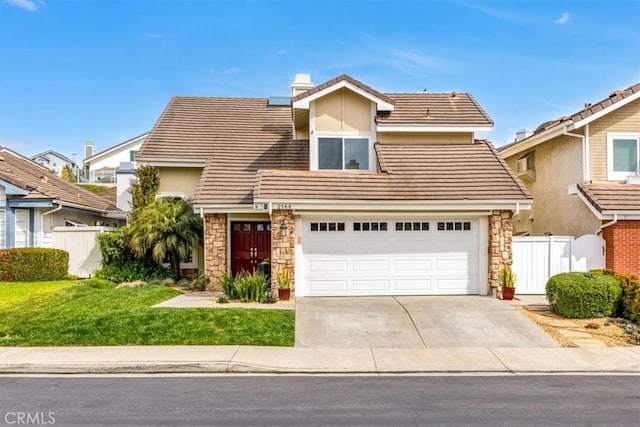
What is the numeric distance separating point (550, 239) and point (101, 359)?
40.2 ft

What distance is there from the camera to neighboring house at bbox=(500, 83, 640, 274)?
14445 millimetres

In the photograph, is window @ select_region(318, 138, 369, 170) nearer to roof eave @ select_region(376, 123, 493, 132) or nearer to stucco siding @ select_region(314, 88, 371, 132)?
stucco siding @ select_region(314, 88, 371, 132)

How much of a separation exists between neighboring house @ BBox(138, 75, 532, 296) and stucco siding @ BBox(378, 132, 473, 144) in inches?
1.4

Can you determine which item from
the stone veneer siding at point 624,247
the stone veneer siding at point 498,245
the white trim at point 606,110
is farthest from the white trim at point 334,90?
the stone veneer siding at point 624,247

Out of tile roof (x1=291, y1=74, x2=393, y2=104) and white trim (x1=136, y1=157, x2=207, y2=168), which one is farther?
white trim (x1=136, y1=157, x2=207, y2=168)

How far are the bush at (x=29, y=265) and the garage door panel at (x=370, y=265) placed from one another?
397 inches

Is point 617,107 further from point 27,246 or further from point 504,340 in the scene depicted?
point 27,246

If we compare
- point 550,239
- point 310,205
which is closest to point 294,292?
point 310,205

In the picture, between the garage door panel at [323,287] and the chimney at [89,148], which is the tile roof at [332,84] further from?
the chimney at [89,148]

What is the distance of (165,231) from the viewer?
1617 cm

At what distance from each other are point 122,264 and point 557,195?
15.4 m

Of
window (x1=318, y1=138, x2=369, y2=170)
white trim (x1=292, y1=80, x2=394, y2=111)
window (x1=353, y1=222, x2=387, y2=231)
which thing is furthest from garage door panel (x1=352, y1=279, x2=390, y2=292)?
white trim (x1=292, y1=80, x2=394, y2=111)

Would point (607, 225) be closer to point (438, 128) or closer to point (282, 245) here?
point (438, 128)

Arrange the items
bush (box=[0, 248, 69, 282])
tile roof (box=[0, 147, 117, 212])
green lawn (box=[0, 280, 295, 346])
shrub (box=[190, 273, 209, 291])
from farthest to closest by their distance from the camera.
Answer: tile roof (box=[0, 147, 117, 212]) < bush (box=[0, 248, 69, 282]) < shrub (box=[190, 273, 209, 291]) < green lawn (box=[0, 280, 295, 346])
